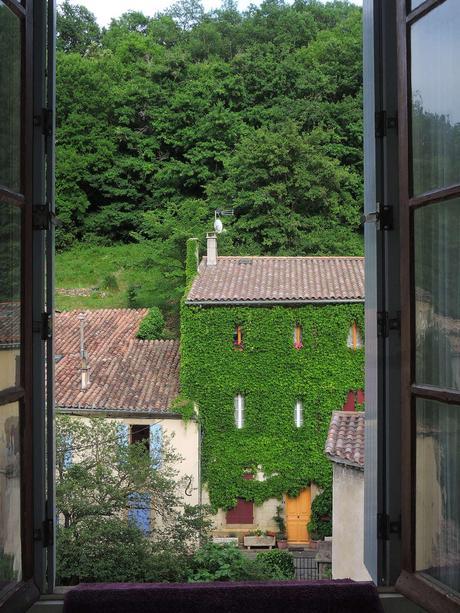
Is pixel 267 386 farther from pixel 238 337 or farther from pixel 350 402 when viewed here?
pixel 350 402

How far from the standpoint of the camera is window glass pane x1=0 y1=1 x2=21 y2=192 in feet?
4.79

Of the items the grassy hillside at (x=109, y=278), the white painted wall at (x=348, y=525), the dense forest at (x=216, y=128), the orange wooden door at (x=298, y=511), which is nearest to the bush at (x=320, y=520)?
the orange wooden door at (x=298, y=511)

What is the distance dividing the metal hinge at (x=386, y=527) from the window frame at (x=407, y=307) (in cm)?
3

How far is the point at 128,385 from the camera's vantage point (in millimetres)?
10570

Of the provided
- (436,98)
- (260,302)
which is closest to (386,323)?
(436,98)

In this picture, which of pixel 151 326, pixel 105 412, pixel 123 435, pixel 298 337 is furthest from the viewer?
pixel 151 326

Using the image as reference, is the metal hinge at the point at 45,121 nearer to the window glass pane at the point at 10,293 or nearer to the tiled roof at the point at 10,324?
the window glass pane at the point at 10,293

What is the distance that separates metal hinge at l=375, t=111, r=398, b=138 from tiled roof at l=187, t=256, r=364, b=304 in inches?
353

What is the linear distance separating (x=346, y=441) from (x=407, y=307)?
384 centimetres

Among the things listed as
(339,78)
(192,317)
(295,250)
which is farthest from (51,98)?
(339,78)

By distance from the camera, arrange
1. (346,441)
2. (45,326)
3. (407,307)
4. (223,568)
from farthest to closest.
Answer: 1. (223,568)
2. (346,441)
3. (45,326)
4. (407,307)

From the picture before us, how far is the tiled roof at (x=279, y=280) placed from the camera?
422 inches

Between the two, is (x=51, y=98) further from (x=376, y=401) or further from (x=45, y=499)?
(x=376, y=401)

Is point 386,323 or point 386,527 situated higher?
point 386,323
